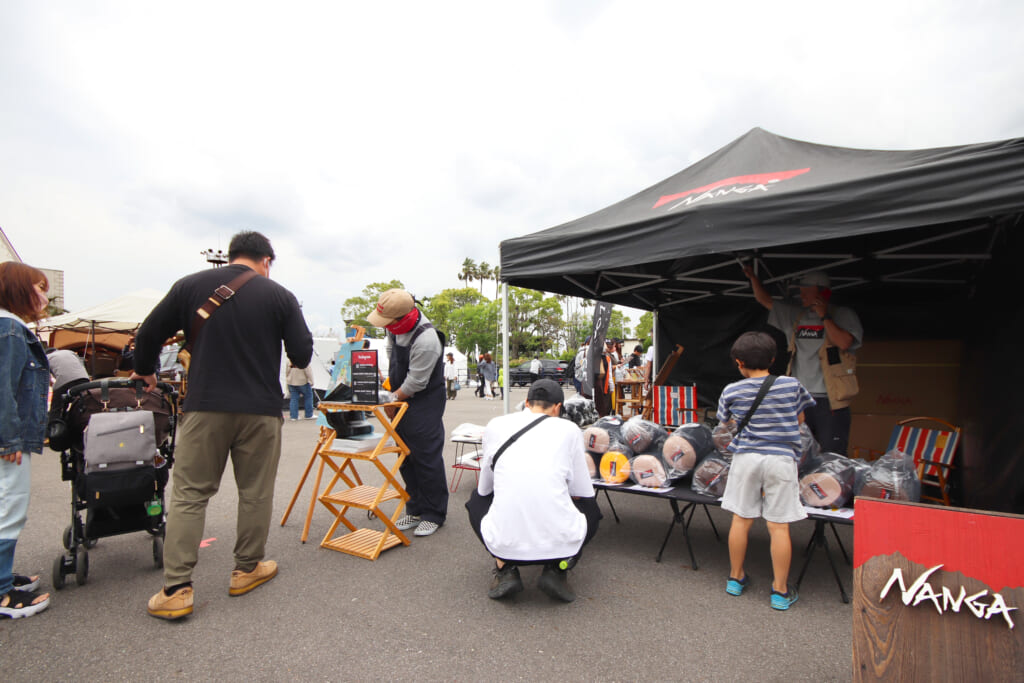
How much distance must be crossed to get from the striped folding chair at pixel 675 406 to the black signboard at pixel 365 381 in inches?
155

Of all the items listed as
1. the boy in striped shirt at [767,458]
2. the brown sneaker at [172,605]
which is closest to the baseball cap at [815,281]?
the boy in striped shirt at [767,458]

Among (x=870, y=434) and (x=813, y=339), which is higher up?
(x=813, y=339)

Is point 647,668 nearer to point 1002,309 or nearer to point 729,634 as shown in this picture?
point 729,634

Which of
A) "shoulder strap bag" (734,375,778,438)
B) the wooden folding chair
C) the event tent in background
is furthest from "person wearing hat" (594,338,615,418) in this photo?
the event tent in background

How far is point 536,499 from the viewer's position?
106 inches

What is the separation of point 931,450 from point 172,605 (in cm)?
572

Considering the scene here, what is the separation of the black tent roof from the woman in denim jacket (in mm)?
3263

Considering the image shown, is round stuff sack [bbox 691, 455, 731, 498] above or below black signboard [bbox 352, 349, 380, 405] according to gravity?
below

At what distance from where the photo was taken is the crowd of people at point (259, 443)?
8.82 ft

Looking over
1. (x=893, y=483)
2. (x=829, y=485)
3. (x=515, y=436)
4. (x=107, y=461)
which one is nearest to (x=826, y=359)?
(x=893, y=483)

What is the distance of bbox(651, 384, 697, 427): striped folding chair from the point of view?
6.36 metres

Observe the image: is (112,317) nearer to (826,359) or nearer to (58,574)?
(58,574)

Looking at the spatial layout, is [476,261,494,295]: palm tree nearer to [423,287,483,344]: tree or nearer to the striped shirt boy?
[423,287,483,344]: tree

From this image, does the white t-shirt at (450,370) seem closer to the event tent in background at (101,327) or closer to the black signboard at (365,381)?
the event tent in background at (101,327)
